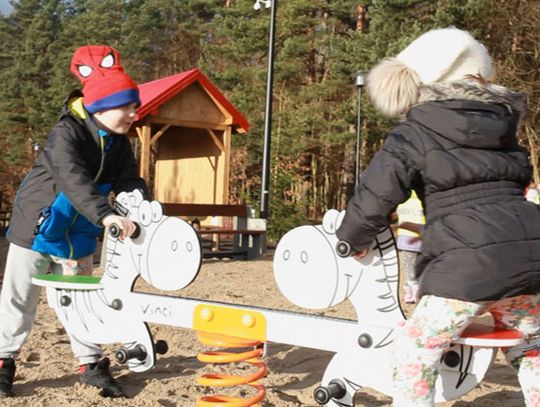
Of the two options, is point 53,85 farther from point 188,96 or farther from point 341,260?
point 341,260

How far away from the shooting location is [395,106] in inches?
84.5

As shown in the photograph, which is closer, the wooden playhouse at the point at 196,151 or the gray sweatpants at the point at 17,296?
the gray sweatpants at the point at 17,296

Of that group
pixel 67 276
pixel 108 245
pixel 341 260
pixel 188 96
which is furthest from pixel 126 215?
pixel 188 96

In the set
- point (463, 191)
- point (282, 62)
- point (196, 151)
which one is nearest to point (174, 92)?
point (196, 151)

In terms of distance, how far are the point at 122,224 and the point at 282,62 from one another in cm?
2098

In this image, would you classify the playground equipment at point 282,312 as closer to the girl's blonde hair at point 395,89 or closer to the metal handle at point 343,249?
the metal handle at point 343,249

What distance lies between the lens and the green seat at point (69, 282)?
9.56 ft

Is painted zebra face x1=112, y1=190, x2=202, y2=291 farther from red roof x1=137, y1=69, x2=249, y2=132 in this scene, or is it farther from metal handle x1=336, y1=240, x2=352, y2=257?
red roof x1=137, y1=69, x2=249, y2=132

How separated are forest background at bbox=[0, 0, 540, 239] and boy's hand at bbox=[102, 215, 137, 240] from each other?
9.50 meters

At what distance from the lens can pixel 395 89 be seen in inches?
84.4

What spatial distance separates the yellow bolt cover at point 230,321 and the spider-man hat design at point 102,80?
0.98 m

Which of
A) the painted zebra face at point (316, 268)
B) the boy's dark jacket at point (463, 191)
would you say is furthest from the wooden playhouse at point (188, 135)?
the boy's dark jacket at point (463, 191)

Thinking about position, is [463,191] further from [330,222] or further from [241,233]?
[241,233]

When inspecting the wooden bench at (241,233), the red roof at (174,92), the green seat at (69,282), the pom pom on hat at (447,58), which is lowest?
the wooden bench at (241,233)
